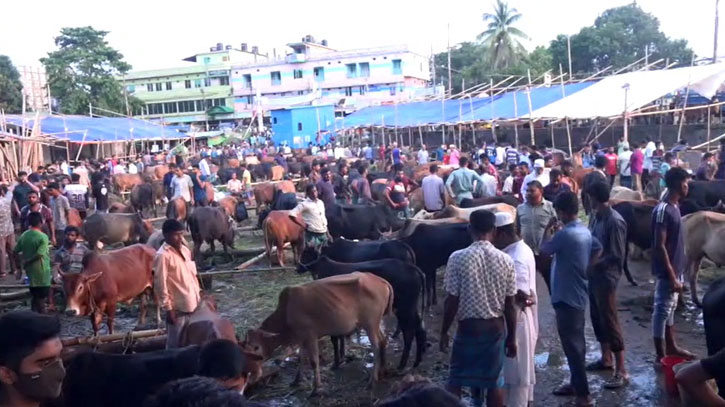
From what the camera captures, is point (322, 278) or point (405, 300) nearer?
point (405, 300)

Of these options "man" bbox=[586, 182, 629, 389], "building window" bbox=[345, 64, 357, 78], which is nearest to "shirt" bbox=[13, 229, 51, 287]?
"man" bbox=[586, 182, 629, 389]

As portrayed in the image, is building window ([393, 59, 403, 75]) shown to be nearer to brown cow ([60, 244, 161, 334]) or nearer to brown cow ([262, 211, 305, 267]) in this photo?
brown cow ([262, 211, 305, 267])

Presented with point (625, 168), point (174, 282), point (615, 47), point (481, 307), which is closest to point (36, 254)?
point (174, 282)

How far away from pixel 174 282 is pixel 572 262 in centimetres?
367

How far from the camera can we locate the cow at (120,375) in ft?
15.9

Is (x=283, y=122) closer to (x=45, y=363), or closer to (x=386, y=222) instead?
(x=386, y=222)

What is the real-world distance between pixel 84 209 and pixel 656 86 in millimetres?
18947

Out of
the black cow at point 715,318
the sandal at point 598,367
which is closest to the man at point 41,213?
the sandal at point 598,367

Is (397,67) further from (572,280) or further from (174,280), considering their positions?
(572,280)

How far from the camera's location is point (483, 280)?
4.77 metres

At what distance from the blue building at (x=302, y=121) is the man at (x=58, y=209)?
35192mm

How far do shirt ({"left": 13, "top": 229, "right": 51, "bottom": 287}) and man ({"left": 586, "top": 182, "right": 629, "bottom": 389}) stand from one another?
6.77m

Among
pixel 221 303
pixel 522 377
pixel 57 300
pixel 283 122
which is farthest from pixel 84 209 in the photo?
pixel 283 122

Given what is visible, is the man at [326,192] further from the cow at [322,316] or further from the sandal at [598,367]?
the sandal at [598,367]
